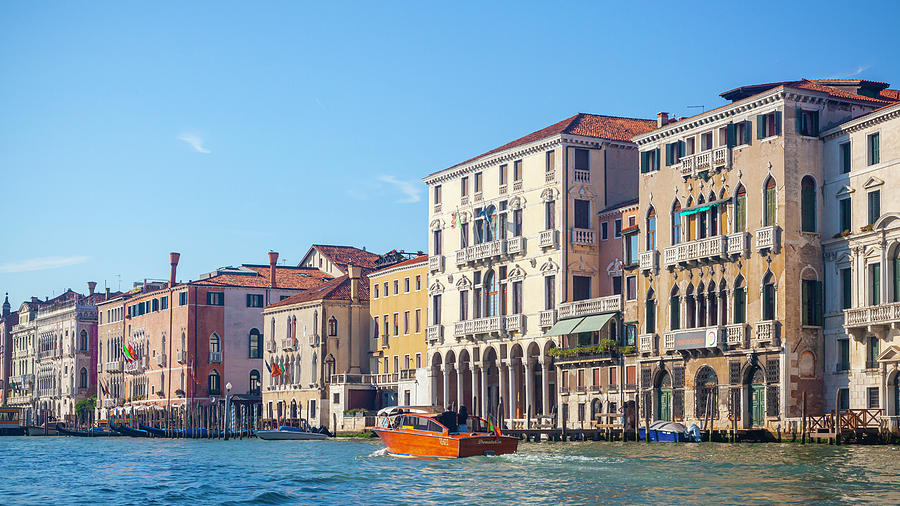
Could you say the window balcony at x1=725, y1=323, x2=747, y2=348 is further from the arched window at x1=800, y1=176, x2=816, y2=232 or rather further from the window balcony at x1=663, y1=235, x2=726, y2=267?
the arched window at x1=800, y1=176, x2=816, y2=232

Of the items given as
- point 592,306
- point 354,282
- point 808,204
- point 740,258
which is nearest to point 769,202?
point 808,204

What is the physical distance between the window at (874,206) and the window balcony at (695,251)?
5837 millimetres

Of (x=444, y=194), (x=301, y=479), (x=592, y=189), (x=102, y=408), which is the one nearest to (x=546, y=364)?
(x=592, y=189)

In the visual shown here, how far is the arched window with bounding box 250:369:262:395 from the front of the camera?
90.9 meters

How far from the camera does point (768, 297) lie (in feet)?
164

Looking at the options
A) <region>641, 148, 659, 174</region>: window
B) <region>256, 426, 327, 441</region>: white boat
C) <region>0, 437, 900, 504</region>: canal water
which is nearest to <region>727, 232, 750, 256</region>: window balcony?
<region>641, 148, 659, 174</region>: window

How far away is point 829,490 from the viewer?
28.2m

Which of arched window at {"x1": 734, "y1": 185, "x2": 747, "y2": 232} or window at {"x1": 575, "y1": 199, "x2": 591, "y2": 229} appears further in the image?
window at {"x1": 575, "y1": 199, "x2": 591, "y2": 229}

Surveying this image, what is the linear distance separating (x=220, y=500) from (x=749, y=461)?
45.8 ft

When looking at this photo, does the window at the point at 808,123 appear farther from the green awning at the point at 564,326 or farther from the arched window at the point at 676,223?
the green awning at the point at 564,326

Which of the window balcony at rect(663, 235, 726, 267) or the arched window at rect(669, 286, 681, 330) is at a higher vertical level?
the window balcony at rect(663, 235, 726, 267)

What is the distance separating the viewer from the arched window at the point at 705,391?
5225 cm

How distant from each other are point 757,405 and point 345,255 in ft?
157

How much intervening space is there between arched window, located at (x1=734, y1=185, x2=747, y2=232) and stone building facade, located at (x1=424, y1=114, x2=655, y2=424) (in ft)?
26.2
